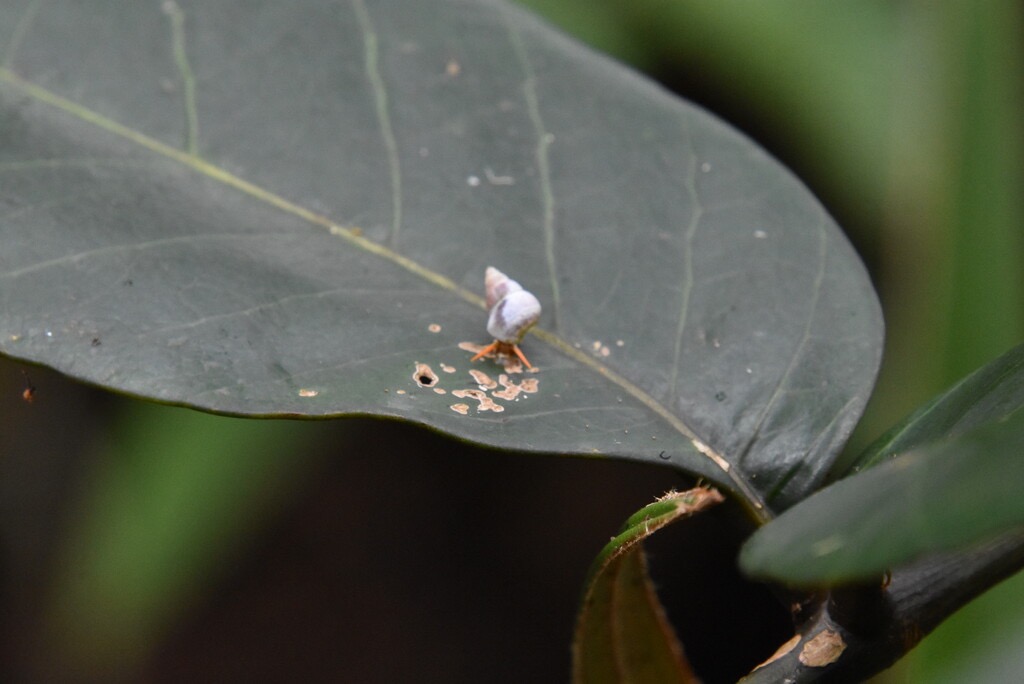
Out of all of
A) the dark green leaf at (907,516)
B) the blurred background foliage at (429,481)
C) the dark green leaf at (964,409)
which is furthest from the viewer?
the blurred background foliage at (429,481)

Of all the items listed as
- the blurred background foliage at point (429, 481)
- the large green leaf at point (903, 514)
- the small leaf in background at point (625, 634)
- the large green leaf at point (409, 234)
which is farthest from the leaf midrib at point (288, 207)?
the blurred background foliage at point (429, 481)

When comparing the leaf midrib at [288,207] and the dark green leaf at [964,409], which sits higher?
the leaf midrib at [288,207]

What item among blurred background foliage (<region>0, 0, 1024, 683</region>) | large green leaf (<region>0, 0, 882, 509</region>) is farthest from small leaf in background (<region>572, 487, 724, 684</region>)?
blurred background foliage (<region>0, 0, 1024, 683</region>)

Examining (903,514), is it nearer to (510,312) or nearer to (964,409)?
(964,409)

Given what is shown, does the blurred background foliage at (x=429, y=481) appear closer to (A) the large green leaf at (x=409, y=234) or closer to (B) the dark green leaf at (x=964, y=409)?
(A) the large green leaf at (x=409, y=234)

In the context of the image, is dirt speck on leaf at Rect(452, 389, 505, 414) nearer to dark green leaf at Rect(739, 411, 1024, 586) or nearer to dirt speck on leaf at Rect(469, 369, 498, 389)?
dirt speck on leaf at Rect(469, 369, 498, 389)

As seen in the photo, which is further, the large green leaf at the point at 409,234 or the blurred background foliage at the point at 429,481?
the blurred background foliage at the point at 429,481

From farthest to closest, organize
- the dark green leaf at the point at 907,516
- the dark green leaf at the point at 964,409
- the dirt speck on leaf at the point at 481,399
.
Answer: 1. the dirt speck on leaf at the point at 481,399
2. the dark green leaf at the point at 964,409
3. the dark green leaf at the point at 907,516


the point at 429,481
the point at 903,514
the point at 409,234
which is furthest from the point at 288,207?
the point at 429,481
